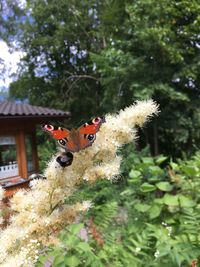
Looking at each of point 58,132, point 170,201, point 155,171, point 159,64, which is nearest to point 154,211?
point 170,201

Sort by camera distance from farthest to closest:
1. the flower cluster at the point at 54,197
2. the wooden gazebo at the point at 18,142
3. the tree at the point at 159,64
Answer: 1. the tree at the point at 159,64
2. the wooden gazebo at the point at 18,142
3. the flower cluster at the point at 54,197

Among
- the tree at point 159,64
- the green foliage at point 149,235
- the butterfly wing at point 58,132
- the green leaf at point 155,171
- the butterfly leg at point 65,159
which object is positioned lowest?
the green foliage at point 149,235

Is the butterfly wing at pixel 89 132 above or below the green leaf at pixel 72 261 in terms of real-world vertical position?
above

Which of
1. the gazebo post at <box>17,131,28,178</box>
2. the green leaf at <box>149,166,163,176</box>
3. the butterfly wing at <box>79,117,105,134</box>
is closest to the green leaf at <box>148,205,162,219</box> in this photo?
the green leaf at <box>149,166,163,176</box>

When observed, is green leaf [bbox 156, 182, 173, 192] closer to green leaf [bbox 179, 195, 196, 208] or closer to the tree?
green leaf [bbox 179, 195, 196, 208]

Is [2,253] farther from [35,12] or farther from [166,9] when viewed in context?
[35,12]

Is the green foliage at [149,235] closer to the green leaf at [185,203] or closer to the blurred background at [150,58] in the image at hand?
the green leaf at [185,203]

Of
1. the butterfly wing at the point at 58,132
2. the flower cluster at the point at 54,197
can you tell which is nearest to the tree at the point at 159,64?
the butterfly wing at the point at 58,132
